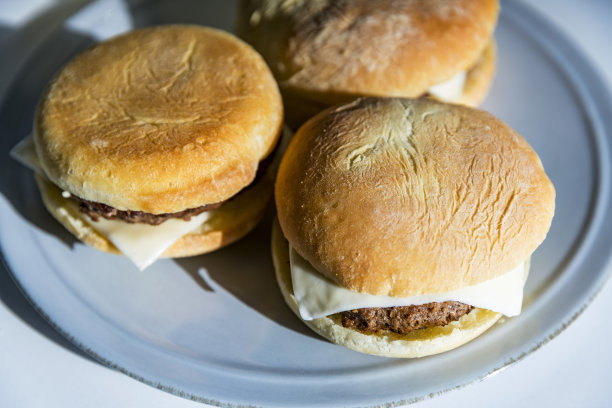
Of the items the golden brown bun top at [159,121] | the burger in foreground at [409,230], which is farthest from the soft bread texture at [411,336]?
the golden brown bun top at [159,121]

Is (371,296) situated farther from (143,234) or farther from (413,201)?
(143,234)

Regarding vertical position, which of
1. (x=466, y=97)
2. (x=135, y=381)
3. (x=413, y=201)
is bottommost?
(x=135, y=381)

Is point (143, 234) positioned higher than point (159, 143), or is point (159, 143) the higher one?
point (159, 143)

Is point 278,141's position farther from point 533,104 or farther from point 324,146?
point 533,104

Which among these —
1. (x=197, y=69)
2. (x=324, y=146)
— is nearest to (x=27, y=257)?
(x=197, y=69)

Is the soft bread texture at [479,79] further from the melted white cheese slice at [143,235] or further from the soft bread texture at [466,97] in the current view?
the melted white cheese slice at [143,235]

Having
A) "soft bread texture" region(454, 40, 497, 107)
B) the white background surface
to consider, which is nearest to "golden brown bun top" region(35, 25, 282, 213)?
the white background surface

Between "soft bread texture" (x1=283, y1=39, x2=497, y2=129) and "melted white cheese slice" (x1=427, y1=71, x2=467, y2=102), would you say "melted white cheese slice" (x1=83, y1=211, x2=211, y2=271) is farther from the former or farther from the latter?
"melted white cheese slice" (x1=427, y1=71, x2=467, y2=102)

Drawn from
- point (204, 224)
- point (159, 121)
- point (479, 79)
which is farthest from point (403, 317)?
point (479, 79)

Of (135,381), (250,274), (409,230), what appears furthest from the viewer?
(250,274)
